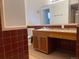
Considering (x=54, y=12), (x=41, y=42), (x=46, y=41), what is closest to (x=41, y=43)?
(x=41, y=42)

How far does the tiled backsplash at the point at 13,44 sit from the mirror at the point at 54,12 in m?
2.54

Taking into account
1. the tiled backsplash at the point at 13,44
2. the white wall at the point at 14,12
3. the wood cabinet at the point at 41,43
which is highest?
the white wall at the point at 14,12

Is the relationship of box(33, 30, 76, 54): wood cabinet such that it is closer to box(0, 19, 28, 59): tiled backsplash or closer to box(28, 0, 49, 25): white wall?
box(0, 19, 28, 59): tiled backsplash

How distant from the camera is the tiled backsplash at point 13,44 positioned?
1424mm

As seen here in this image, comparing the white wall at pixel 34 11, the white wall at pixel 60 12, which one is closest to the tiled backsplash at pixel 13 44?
the white wall at pixel 60 12

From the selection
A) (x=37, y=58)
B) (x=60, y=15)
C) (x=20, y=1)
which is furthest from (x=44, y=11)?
(x=20, y=1)

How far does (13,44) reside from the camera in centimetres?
152

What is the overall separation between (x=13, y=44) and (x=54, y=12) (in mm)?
4238

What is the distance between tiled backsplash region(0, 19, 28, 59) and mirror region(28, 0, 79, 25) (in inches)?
100

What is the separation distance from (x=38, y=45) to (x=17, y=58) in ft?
8.09

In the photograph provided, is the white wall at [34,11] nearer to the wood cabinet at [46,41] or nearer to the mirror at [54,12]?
the mirror at [54,12]

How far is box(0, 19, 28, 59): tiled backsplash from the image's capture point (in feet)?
4.67

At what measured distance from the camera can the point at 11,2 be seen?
1.50 meters

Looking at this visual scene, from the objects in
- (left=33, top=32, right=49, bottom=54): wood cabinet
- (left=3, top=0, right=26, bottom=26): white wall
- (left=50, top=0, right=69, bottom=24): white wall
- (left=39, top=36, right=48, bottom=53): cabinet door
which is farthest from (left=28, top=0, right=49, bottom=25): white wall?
(left=3, top=0, right=26, bottom=26): white wall
